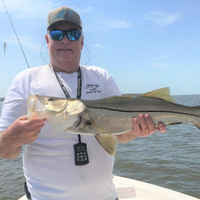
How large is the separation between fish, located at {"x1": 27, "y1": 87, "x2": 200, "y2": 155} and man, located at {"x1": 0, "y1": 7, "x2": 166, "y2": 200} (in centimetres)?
11

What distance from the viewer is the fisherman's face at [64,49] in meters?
3.07

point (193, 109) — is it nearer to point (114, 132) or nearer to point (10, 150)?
point (114, 132)

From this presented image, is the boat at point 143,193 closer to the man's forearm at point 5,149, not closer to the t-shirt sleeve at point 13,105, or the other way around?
the man's forearm at point 5,149

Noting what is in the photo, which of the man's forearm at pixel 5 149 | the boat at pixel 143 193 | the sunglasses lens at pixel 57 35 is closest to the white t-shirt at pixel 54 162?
the man's forearm at pixel 5 149

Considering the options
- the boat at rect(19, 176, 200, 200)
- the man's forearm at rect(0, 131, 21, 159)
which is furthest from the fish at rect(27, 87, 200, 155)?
the boat at rect(19, 176, 200, 200)

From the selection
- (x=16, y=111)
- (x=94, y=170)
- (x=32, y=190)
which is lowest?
(x=32, y=190)

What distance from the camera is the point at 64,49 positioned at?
308 cm

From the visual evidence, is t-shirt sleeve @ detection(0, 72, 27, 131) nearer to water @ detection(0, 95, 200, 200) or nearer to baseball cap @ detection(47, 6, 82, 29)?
baseball cap @ detection(47, 6, 82, 29)

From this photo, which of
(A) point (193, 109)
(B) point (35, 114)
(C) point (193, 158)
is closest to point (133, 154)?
(C) point (193, 158)

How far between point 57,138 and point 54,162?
0.28 m

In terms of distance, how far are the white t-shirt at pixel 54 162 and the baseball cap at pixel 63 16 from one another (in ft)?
2.84

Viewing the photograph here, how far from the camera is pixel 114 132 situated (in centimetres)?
257

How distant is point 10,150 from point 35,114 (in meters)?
0.63

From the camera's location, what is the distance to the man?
99.3 inches
